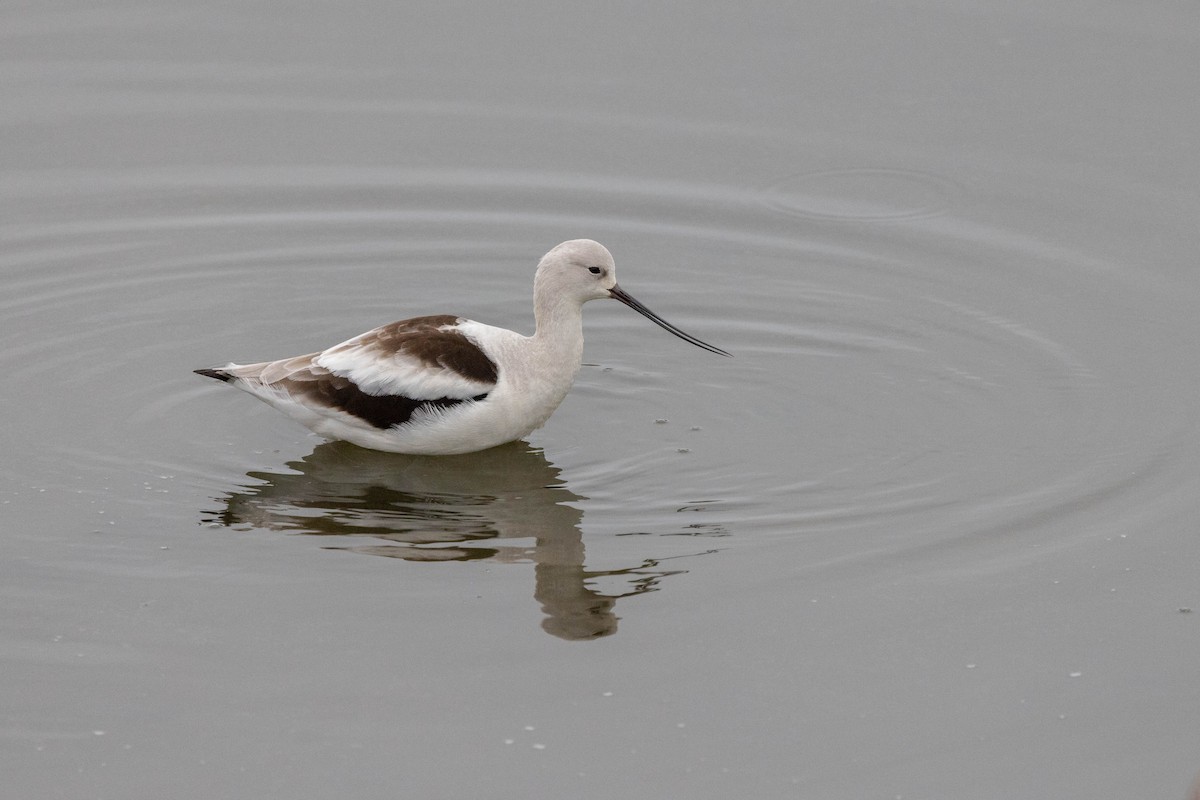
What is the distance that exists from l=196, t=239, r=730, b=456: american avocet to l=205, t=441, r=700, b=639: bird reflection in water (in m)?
0.16

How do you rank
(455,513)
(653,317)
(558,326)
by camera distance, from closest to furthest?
(455,513)
(558,326)
(653,317)

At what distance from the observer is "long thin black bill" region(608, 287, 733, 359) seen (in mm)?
8891

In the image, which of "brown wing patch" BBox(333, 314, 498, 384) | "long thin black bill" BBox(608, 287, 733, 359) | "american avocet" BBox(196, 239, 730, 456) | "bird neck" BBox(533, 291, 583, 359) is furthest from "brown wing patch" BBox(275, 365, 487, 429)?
"long thin black bill" BBox(608, 287, 733, 359)

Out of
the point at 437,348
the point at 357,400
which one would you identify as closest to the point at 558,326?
the point at 437,348

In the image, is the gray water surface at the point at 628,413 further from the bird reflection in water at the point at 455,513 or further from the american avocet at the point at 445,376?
the american avocet at the point at 445,376

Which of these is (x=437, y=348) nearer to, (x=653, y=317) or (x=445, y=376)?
(x=445, y=376)

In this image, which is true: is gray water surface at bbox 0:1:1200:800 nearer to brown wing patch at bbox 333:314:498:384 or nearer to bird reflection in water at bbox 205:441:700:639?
bird reflection in water at bbox 205:441:700:639

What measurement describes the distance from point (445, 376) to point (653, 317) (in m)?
1.28

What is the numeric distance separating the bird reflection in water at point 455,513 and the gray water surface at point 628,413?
35 millimetres

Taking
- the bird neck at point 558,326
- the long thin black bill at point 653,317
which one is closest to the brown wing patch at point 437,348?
the bird neck at point 558,326

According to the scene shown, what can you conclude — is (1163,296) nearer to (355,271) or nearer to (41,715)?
(355,271)

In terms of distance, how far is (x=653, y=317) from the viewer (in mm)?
9156

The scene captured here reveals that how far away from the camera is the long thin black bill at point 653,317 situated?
29.2ft

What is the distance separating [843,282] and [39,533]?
508cm
